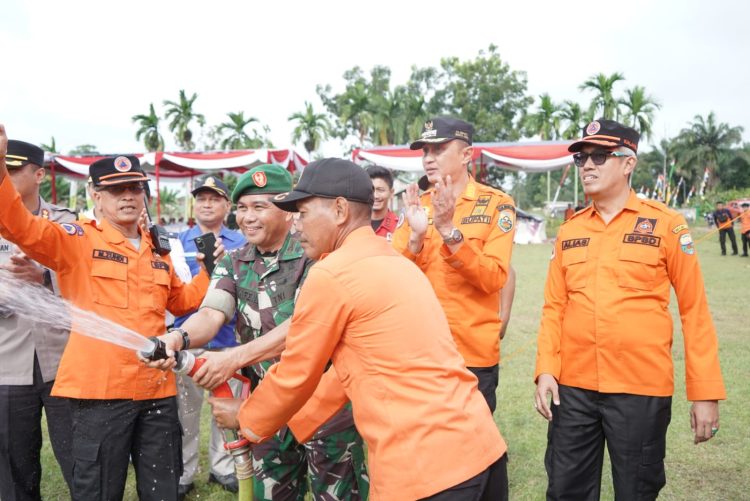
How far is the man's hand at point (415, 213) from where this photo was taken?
319cm

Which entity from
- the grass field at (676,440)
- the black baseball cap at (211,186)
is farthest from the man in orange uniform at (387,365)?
the black baseball cap at (211,186)

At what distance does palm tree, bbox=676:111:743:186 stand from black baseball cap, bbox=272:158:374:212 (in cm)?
6372

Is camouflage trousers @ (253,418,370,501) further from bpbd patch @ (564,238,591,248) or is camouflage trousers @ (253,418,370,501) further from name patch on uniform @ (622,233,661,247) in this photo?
name patch on uniform @ (622,233,661,247)

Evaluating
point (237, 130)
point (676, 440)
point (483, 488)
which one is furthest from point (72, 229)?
point (237, 130)

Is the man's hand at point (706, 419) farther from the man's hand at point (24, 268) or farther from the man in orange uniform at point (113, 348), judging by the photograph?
the man's hand at point (24, 268)

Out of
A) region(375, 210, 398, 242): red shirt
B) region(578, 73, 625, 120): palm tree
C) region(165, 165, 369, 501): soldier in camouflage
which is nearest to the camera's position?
region(165, 165, 369, 501): soldier in camouflage

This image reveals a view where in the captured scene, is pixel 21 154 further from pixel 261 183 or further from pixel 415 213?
pixel 415 213

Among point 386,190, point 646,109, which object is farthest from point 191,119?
point 386,190

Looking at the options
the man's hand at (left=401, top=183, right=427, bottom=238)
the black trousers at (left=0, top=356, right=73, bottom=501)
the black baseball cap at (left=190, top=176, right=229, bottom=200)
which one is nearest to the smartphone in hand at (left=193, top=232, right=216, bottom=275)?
the black baseball cap at (left=190, top=176, right=229, bottom=200)

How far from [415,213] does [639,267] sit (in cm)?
118

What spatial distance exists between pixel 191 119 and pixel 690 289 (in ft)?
139

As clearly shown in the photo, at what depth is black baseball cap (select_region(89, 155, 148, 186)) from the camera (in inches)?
126

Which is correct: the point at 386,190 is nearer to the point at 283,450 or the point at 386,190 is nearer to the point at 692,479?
the point at 283,450

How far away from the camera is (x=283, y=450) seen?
2.97 metres
